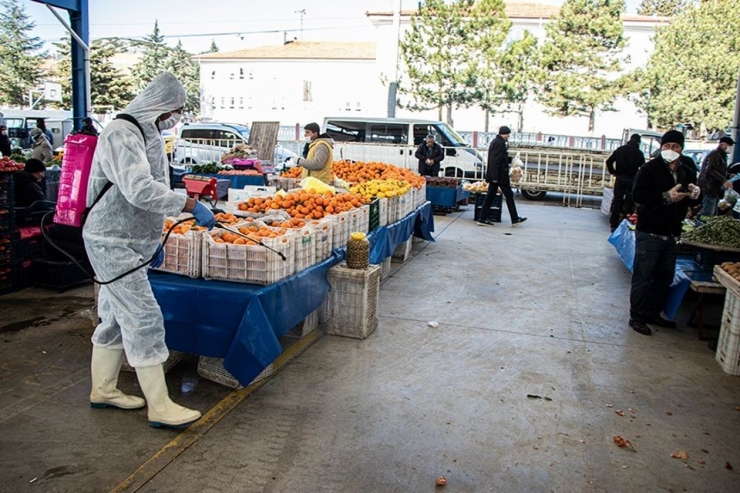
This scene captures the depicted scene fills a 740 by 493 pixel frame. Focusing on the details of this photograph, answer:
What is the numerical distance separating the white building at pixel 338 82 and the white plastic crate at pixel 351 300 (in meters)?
31.5

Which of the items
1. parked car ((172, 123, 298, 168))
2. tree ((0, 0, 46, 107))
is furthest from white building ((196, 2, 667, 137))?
parked car ((172, 123, 298, 168))

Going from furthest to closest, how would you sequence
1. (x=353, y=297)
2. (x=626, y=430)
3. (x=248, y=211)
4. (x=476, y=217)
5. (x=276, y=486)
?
(x=476, y=217)
(x=248, y=211)
(x=353, y=297)
(x=626, y=430)
(x=276, y=486)

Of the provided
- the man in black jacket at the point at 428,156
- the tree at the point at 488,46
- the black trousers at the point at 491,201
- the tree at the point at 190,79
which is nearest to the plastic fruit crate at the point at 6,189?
the black trousers at the point at 491,201

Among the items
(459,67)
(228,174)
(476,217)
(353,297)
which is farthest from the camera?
(459,67)

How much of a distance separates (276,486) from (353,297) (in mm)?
2479

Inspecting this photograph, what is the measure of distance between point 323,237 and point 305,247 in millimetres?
450

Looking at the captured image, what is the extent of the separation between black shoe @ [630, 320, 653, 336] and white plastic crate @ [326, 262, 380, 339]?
8.87 feet

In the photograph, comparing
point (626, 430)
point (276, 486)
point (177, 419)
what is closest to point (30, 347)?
point (177, 419)

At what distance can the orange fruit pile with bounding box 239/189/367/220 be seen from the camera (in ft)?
19.8

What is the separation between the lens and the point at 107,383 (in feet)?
12.9

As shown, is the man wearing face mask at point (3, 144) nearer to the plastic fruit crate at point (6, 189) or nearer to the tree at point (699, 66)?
the plastic fruit crate at point (6, 189)

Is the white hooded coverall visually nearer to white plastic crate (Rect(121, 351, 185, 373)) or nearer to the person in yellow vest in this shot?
white plastic crate (Rect(121, 351, 185, 373))

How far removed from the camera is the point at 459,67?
109ft

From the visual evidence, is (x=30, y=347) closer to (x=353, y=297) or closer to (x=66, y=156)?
(x=66, y=156)
